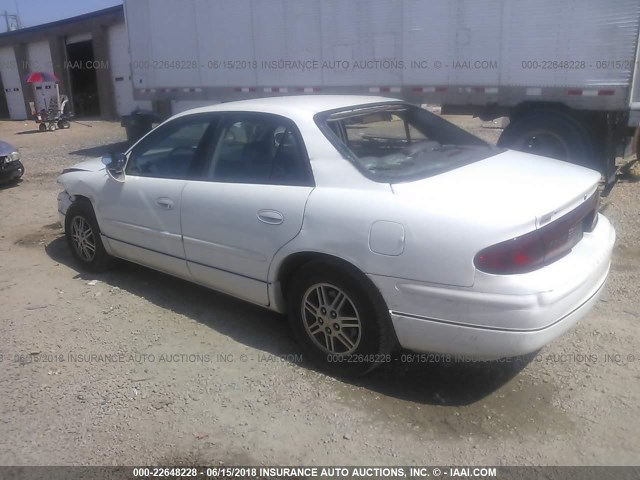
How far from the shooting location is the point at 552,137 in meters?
7.75

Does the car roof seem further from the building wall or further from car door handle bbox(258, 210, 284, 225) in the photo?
the building wall

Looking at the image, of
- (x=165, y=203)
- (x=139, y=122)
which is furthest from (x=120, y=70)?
(x=165, y=203)

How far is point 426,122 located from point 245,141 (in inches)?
52.4

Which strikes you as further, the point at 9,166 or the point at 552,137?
the point at 9,166

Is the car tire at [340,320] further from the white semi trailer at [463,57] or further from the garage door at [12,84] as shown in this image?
the garage door at [12,84]

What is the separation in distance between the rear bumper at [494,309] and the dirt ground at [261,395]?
1.43 feet

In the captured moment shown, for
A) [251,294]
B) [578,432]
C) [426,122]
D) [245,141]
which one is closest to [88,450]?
[251,294]

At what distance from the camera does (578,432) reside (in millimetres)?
2984

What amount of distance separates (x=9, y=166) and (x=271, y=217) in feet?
26.0

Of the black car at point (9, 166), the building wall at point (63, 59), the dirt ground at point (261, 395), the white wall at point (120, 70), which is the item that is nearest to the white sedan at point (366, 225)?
the dirt ground at point (261, 395)

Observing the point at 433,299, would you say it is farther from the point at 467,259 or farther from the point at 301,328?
the point at 301,328

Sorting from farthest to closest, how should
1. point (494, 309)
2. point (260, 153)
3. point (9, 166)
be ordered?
point (9, 166)
point (260, 153)
point (494, 309)

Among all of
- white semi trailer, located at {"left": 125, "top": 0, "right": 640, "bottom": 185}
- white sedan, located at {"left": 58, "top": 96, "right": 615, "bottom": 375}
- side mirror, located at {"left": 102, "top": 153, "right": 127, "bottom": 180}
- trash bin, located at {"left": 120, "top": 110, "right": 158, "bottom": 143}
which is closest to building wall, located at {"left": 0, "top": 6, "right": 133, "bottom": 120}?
trash bin, located at {"left": 120, "top": 110, "right": 158, "bottom": 143}

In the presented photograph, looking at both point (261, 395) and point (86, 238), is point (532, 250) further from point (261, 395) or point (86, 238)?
point (86, 238)
